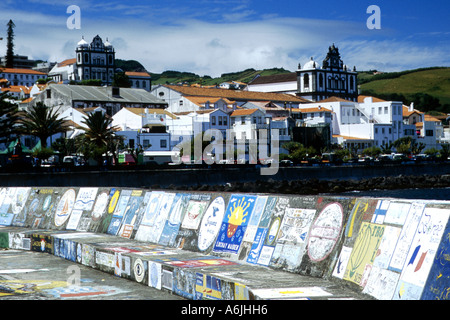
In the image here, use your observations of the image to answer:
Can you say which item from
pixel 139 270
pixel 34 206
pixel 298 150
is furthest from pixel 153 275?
pixel 298 150

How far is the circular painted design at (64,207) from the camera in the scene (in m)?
18.6

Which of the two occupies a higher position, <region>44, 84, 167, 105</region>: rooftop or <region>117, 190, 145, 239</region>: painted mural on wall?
<region>44, 84, 167, 105</region>: rooftop

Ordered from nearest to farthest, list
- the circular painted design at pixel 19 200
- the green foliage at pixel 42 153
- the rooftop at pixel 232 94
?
the circular painted design at pixel 19 200 → the green foliage at pixel 42 153 → the rooftop at pixel 232 94

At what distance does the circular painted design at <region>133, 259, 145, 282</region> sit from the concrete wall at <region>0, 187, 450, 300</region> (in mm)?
37

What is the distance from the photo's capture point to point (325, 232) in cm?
1016

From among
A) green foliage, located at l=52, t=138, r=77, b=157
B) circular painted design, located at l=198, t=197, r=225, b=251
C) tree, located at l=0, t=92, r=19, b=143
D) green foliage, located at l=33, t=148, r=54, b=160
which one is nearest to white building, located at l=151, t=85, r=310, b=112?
green foliage, located at l=52, t=138, r=77, b=157

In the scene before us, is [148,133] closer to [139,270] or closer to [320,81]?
[139,270]

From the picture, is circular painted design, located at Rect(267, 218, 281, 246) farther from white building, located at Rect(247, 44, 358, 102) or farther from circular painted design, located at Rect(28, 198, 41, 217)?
white building, located at Rect(247, 44, 358, 102)

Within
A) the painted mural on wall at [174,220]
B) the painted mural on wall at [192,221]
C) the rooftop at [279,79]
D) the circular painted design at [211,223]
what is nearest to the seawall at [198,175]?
the painted mural on wall at [174,220]

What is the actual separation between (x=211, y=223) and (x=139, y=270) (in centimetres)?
190

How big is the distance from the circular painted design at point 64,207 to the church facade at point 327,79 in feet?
516

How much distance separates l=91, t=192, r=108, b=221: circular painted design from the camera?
17.5 metres

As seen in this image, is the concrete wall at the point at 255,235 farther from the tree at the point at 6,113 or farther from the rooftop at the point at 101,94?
the rooftop at the point at 101,94

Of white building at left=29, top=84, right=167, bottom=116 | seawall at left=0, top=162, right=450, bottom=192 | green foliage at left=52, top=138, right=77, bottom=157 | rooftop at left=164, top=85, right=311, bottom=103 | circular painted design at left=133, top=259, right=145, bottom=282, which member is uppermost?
rooftop at left=164, top=85, right=311, bottom=103
